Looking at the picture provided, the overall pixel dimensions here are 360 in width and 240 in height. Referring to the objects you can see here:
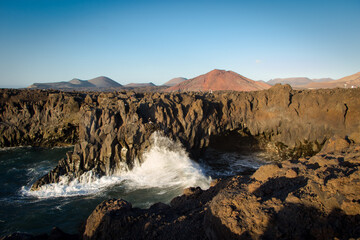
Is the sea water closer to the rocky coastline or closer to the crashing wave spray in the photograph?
the crashing wave spray

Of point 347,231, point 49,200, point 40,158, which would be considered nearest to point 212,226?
point 347,231

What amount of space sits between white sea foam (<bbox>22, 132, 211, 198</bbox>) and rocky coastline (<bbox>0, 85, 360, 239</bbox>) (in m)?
0.48

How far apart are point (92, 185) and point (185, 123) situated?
7.20 m

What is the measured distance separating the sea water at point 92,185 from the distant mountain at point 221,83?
49.1m

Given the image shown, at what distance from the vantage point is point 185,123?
50.4ft

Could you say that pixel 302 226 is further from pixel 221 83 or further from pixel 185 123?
pixel 221 83

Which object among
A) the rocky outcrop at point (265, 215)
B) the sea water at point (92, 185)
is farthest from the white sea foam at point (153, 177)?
the rocky outcrop at point (265, 215)

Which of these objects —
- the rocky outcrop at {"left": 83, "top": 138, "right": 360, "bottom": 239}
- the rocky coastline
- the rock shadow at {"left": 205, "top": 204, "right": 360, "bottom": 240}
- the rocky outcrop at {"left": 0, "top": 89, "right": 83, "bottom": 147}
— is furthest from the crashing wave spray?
the rocky outcrop at {"left": 0, "top": 89, "right": 83, "bottom": 147}

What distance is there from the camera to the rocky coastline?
3.47m

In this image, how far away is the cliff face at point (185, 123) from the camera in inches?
522

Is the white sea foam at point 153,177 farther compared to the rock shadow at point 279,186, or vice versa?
the white sea foam at point 153,177

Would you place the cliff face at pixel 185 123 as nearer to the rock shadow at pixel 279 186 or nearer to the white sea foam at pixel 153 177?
the white sea foam at pixel 153 177

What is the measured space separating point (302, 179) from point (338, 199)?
57.2 inches

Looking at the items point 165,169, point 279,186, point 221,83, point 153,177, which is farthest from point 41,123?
point 221,83
